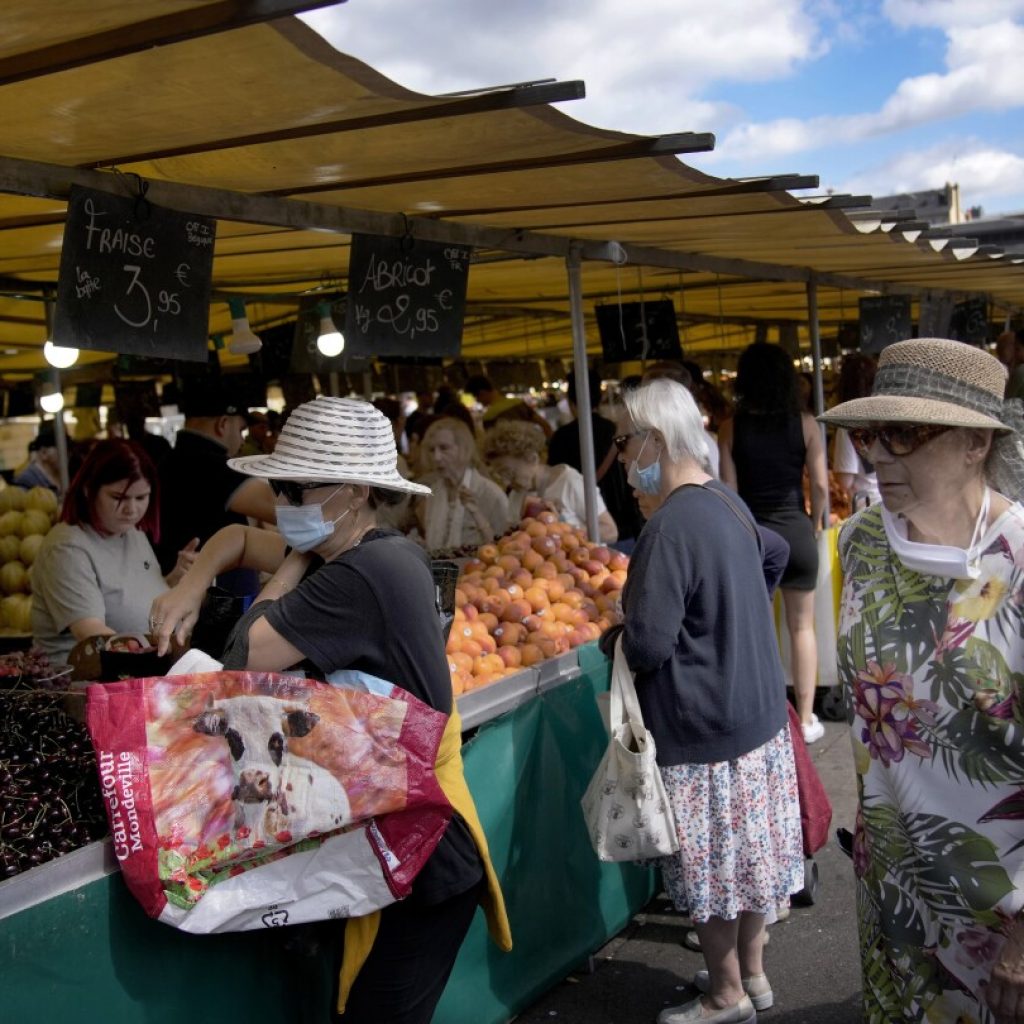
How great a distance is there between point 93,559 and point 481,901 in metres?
1.99

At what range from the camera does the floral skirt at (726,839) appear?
338 centimetres

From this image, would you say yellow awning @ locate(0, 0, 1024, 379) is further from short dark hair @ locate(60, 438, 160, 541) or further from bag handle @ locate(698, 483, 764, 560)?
bag handle @ locate(698, 483, 764, 560)

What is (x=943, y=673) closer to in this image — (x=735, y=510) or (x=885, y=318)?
(x=735, y=510)

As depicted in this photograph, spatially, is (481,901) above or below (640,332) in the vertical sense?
below

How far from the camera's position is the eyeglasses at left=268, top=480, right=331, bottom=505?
2.56m

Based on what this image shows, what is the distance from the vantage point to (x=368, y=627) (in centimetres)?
244

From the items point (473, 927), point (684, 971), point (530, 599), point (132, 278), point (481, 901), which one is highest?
point (132, 278)

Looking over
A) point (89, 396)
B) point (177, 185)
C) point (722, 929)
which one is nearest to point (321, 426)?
point (177, 185)

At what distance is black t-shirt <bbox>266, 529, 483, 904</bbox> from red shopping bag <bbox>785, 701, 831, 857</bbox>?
1.56 meters

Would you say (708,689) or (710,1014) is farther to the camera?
(710,1014)

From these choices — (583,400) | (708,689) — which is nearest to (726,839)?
(708,689)

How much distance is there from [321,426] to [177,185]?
1.37m

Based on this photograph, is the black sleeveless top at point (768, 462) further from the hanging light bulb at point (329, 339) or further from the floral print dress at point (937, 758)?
the floral print dress at point (937, 758)

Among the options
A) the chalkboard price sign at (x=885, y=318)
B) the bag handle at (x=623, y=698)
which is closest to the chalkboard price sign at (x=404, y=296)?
the bag handle at (x=623, y=698)
